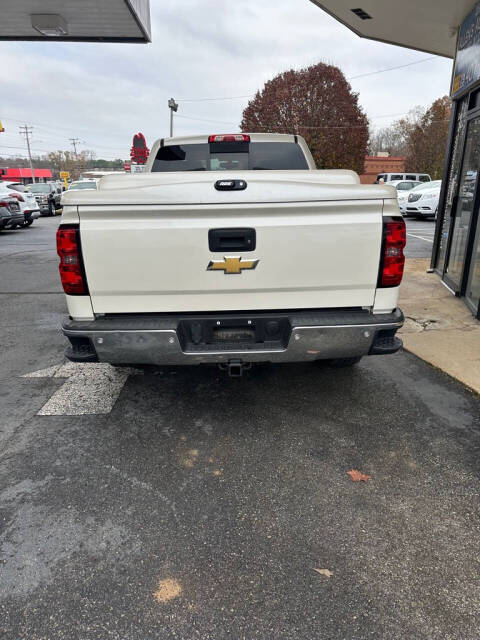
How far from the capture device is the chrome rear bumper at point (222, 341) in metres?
2.83

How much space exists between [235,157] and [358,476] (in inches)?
134

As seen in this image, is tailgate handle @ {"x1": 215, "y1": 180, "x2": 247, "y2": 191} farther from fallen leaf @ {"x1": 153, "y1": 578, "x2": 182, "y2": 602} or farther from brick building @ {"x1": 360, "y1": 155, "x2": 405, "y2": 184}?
brick building @ {"x1": 360, "y1": 155, "x2": 405, "y2": 184}

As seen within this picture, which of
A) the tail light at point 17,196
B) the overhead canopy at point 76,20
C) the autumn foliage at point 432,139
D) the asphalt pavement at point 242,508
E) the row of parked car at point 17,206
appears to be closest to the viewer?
the asphalt pavement at point 242,508

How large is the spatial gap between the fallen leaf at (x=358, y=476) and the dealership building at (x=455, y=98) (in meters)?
3.89

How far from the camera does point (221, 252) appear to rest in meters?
2.81

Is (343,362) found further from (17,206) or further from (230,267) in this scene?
(17,206)

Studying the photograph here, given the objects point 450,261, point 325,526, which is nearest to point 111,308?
point 325,526

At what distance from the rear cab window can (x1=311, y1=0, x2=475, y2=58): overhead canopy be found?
354 cm

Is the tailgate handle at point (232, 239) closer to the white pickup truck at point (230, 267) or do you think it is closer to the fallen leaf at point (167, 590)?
the white pickup truck at point (230, 267)

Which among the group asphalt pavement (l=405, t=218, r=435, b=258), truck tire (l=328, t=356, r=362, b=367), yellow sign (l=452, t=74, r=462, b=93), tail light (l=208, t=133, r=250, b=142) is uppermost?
yellow sign (l=452, t=74, r=462, b=93)

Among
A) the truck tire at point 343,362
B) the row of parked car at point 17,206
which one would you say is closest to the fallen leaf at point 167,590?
the truck tire at point 343,362

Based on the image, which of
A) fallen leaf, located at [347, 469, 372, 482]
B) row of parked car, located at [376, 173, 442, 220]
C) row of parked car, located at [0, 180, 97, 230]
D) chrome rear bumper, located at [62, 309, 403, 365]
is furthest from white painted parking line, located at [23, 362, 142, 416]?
row of parked car, located at [376, 173, 442, 220]

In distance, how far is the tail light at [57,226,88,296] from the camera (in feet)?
9.03

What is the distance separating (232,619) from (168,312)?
176 cm
